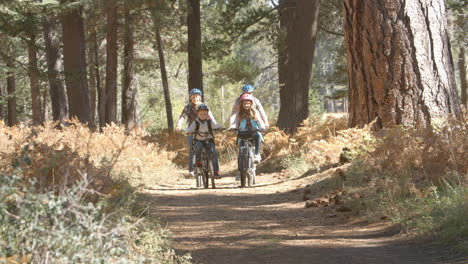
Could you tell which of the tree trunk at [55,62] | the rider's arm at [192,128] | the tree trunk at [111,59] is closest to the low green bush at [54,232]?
the rider's arm at [192,128]

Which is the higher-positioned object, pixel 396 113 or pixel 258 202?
pixel 396 113

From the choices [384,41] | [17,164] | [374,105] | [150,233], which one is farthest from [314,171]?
[17,164]

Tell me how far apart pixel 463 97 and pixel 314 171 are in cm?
2389

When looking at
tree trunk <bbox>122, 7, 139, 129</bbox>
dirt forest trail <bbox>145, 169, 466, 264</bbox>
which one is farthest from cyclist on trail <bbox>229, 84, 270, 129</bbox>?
tree trunk <bbox>122, 7, 139, 129</bbox>

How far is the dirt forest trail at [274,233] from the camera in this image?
6.08m

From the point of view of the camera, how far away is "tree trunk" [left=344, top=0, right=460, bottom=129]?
10203 millimetres

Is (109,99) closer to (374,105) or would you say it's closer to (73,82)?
(73,82)

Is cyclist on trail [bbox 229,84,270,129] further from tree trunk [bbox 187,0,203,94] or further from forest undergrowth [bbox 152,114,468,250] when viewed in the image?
tree trunk [bbox 187,0,203,94]

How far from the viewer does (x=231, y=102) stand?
127ft

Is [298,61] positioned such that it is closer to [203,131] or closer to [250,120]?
[250,120]

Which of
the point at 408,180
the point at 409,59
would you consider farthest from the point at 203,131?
the point at 408,180

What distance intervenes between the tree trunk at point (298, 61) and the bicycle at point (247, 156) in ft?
18.2

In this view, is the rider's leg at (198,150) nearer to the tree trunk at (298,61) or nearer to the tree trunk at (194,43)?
the tree trunk at (298,61)

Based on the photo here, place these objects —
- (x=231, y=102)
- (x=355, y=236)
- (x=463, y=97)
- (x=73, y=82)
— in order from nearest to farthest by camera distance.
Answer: (x=355, y=236) < (x=73, y=82) < (x=463, y=97) < (x=231, y=102)
